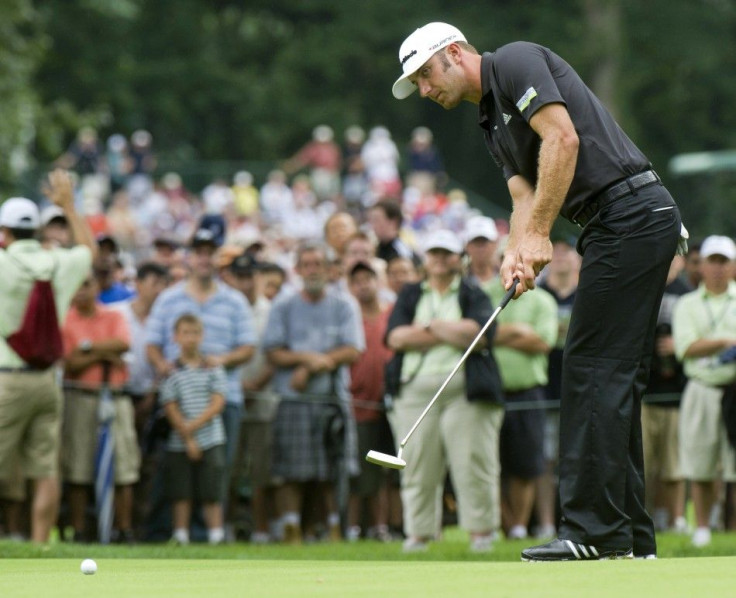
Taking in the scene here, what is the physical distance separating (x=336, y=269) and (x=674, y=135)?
125ft

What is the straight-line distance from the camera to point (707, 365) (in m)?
13.0

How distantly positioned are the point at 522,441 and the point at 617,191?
19.2 feet

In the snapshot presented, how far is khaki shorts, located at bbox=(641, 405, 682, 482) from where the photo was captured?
564 inches

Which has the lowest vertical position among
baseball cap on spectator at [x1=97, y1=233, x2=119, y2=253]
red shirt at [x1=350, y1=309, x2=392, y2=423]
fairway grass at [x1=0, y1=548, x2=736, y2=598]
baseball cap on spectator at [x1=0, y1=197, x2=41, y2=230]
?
fairway grass at [x1=0, y1=548, x2=736, y2=598]

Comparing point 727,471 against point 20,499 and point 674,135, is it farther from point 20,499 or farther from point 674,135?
point 674,135

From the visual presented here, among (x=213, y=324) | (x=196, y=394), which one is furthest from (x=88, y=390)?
(x=213, y=324)

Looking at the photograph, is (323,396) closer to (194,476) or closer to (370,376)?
(370,376)

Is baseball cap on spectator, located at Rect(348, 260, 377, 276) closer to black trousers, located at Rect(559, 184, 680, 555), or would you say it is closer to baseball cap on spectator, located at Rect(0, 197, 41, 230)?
baseball cap on spectator, located at Rect(0, 197, 41, 230)

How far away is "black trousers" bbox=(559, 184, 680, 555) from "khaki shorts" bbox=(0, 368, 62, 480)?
5.02 m

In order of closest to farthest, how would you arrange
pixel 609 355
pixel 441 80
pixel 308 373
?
pixel 609 355 < pixel 441 80 < pixel 308 373

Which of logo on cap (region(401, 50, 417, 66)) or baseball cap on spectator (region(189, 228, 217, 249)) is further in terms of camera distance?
baseball cap on spectator (region(189, 228, 217, 249))

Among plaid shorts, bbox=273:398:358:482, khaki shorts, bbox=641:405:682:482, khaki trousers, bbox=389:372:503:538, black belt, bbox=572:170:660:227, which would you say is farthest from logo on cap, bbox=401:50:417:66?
khaki shorts, bbox=641:405:682:482

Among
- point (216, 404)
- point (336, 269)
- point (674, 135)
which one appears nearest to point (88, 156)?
point (336, 269)

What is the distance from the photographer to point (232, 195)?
106ft
